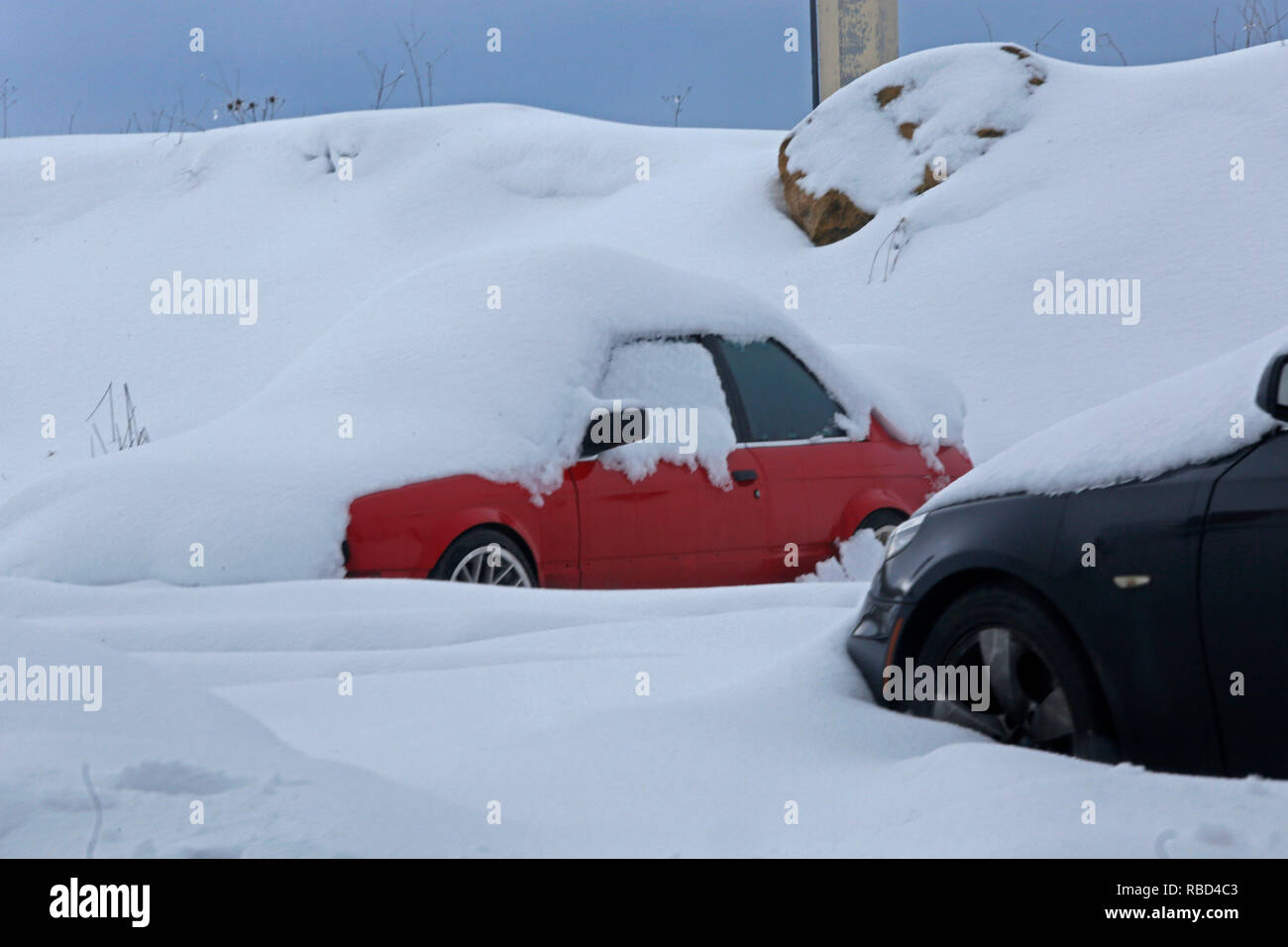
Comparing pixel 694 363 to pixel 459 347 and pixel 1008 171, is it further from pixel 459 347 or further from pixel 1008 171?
pixel 1008 171

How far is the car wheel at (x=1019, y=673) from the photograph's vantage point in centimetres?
287

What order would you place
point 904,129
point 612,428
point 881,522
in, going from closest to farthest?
1. point 612,428
2. point 881,522
3. point 904,129

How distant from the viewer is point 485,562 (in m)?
5.34

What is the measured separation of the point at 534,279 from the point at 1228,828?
4.63m

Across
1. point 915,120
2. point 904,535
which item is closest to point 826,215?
point 915,120

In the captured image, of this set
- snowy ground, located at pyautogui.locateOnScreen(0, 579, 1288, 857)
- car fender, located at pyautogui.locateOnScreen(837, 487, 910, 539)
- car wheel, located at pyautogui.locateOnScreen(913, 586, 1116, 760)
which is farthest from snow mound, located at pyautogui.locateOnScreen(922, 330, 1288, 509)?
car fender, located at pyautogui.locateOnScreen(837, 487, 910, 539)

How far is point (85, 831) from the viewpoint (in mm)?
2123

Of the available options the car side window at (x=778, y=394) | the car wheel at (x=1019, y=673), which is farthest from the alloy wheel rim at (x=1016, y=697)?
the car side window at (x=778, y=394)

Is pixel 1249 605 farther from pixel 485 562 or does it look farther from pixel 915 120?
pixel 915 120

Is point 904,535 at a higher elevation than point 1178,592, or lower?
higher

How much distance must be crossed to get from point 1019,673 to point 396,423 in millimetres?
3239

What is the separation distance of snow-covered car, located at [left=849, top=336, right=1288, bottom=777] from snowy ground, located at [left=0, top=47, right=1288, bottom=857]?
0.14m

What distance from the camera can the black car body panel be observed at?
2.57 metres

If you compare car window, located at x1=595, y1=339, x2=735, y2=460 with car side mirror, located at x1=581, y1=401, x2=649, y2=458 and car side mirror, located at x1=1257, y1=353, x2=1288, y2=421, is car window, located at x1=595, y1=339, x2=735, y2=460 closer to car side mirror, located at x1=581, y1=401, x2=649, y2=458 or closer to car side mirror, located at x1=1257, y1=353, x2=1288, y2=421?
car side mirror, located at x1=581, y1=401, x2=649, y2=458
